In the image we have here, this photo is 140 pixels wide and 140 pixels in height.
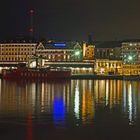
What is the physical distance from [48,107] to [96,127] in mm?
6666

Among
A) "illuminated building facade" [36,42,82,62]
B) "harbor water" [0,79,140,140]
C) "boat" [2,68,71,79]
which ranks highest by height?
"illuminated building facade" [36,42,82,62]

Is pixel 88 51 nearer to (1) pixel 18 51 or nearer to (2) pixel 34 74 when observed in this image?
(1) pixel 18 51

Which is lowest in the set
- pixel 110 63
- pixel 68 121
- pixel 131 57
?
pixel 68 121

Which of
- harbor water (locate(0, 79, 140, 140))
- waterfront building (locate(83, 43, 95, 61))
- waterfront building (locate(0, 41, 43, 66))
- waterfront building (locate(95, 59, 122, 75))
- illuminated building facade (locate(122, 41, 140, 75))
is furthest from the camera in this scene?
waterfront building (locate(0, 41, 43, 66))

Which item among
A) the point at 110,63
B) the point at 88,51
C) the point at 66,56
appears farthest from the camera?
the point at 88,51

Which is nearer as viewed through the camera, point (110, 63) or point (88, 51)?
point (110, 63)

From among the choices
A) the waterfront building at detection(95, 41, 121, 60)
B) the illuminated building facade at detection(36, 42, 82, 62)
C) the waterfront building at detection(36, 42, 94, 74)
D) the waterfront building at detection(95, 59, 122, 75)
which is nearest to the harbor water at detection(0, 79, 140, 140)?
the waterfront building at detection(95, 59, 122, 75)

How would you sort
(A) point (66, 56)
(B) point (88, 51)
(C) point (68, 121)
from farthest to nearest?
(B) point (88, 51), (A) point (66, 56), (C) point (68, 121)

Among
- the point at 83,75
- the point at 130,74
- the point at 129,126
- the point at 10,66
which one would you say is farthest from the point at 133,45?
the point at 129,126

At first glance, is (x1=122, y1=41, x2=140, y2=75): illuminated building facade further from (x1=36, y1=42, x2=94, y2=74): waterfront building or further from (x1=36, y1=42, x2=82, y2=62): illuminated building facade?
(x1=36, y1=42, x2=82, y2=62): illuminated building facade

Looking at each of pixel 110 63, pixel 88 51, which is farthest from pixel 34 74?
pixel 88 51

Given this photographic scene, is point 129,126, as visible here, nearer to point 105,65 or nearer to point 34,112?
point 34,112

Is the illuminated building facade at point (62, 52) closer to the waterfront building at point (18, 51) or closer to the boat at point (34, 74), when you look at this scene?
the waterfront building at point (18, 51)

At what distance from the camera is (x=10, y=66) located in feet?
267
